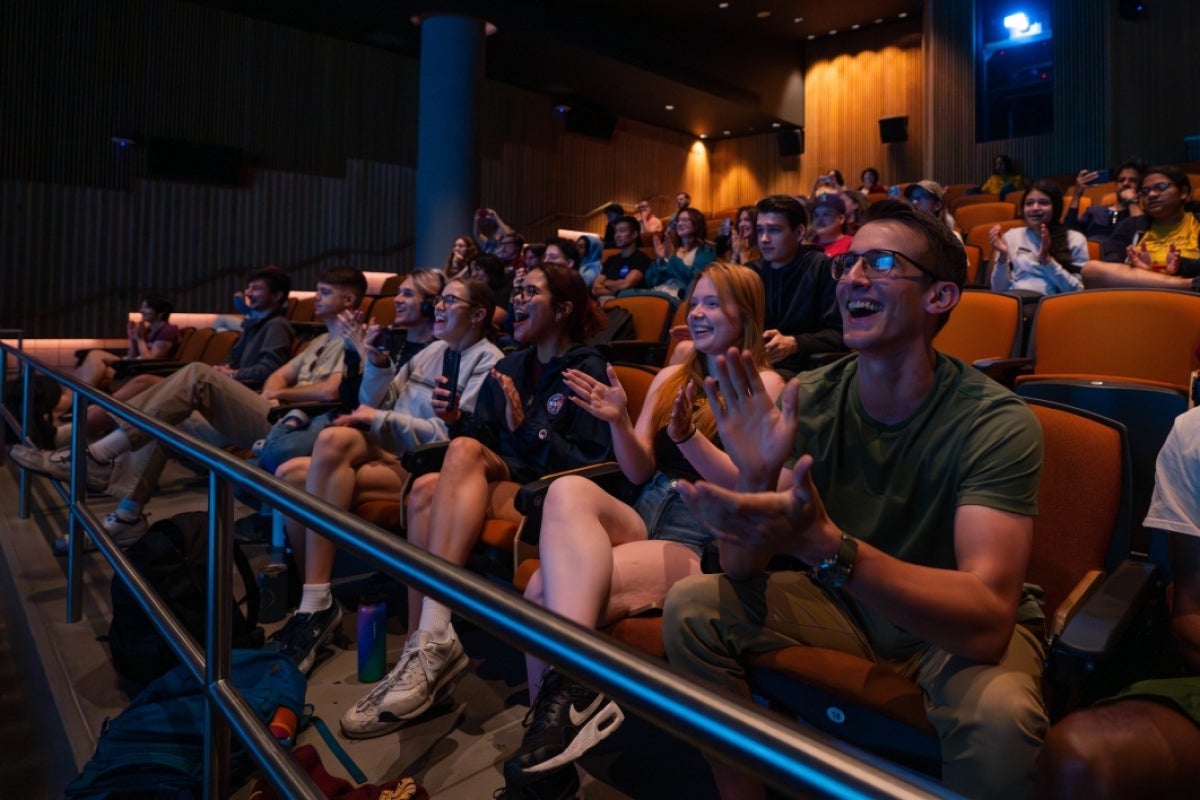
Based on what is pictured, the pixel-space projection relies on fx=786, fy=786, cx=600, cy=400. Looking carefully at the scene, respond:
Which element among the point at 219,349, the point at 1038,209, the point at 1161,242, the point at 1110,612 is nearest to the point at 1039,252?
the point at 1038,209

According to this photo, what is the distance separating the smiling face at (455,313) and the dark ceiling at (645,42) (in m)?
5.63

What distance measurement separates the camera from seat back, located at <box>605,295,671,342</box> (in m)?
3.40

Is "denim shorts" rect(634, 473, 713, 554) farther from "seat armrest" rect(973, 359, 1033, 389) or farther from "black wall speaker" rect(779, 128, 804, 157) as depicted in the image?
"black wall speaker" rect(779, 128, 804, 157)

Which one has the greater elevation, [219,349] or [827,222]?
[827,222]

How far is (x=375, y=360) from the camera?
2.61 m

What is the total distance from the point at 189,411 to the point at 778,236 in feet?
7.33

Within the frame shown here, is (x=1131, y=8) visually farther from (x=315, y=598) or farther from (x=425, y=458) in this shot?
(x=315, y=598)

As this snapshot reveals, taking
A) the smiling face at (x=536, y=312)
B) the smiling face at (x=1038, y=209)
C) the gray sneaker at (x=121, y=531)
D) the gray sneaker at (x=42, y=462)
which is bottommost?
the gray sneaker at (x=121, y=531)

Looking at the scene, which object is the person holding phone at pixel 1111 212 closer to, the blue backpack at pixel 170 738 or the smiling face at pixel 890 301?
the smiling face at pixel 890 301

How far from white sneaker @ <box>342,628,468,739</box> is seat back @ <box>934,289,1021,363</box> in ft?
5.71

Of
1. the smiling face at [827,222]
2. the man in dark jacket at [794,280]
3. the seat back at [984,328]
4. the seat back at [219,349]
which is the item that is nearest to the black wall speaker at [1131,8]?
the smiling face at [827,222]

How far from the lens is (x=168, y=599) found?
6.72 ft

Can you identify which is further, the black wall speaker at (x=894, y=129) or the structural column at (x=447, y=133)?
the black wall speaker at (x=894, y=129)

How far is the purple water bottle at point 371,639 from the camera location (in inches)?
76.4
